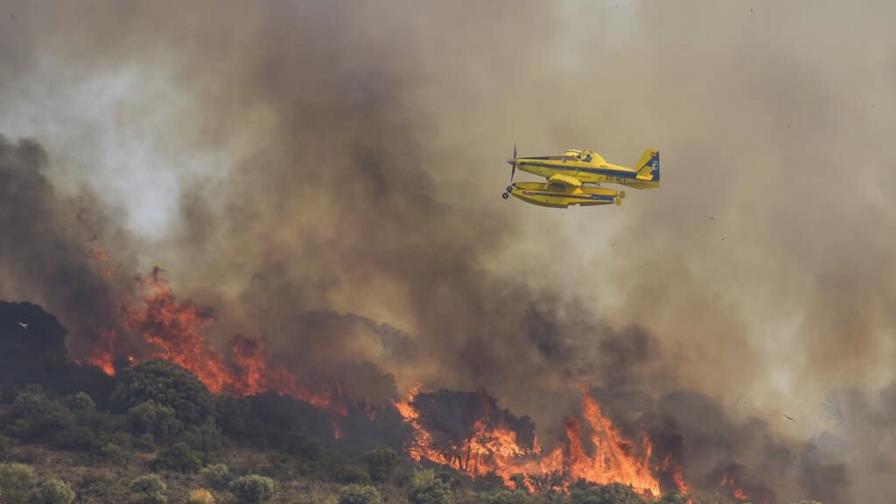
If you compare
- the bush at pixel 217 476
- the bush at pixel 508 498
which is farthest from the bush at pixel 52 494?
the bush at pixel 508 498

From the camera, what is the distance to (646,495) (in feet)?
429

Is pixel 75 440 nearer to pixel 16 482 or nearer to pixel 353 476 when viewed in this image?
pixel 16 482

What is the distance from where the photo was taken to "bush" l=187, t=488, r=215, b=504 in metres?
110

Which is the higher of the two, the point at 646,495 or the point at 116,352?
the point at 116,352

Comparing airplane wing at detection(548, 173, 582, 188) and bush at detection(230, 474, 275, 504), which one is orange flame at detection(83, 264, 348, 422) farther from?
airplane wing at detection(548, 173, 582, 188)

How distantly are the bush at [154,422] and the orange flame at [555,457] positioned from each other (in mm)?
24074

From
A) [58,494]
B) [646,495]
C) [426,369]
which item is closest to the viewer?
[58,494]

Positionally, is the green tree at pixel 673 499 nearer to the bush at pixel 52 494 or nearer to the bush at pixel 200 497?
the bush at pixel 200 497

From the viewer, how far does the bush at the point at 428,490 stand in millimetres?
118244

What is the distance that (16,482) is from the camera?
110 meters

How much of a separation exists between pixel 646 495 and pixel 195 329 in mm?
52551

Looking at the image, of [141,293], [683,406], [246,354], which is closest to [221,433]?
[246,354]

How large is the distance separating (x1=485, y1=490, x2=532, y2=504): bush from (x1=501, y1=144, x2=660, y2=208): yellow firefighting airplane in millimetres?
27774

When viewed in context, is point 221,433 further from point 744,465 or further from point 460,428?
point 744,465
